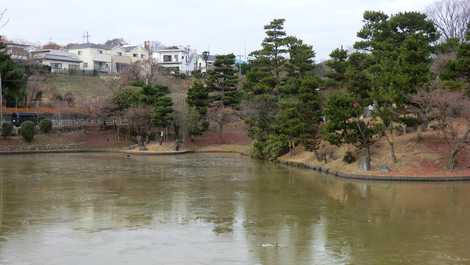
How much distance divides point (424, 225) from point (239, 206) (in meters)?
4.98

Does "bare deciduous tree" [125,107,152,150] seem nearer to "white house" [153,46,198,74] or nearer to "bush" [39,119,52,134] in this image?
"bush" [39,119,52,134]

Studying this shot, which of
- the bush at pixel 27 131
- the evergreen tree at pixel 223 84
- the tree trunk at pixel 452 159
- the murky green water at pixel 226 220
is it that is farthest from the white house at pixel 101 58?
the tree trunk at pixel 452 159

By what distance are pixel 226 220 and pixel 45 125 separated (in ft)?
102

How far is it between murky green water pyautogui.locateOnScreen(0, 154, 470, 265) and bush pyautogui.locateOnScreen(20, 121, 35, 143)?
16539 millimetres

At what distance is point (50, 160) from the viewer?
105 ft

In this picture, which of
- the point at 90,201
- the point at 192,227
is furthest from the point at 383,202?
the point at 90,201

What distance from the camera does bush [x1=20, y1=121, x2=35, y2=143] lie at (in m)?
39.3

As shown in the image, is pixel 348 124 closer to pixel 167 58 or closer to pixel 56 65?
pixel 56 65

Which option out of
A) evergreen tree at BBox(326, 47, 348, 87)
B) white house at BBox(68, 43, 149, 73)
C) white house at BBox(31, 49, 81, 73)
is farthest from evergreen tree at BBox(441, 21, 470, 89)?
white house at BBox(68, 43, 149, 73)

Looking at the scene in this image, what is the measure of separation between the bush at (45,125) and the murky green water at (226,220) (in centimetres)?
1851

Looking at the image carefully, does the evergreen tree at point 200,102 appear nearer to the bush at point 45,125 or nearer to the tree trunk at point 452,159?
the bush at point 45,125

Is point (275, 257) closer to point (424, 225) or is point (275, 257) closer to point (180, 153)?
point (424, 225)

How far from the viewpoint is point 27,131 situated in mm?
39312

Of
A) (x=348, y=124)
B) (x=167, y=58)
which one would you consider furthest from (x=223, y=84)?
(x=167, y=58)
